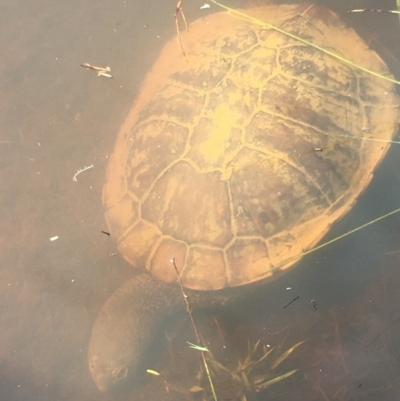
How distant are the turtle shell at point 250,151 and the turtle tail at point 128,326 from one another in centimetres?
24

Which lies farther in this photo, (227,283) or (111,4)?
(111,4)

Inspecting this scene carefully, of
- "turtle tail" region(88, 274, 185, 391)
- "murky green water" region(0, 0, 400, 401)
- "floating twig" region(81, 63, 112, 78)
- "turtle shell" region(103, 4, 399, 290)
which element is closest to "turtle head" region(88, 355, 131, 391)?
"turtle tail" region(88, 274, 185, 391)

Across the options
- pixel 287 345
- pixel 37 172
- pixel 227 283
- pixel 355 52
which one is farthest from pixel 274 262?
pixel 37 172

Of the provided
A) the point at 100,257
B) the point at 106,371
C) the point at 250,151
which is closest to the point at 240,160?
the point at 250,151

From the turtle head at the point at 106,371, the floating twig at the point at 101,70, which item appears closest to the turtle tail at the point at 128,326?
the turtle head at the point at 106,371

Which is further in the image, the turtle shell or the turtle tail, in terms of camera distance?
the turtle tail

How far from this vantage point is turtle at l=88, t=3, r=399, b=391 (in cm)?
204

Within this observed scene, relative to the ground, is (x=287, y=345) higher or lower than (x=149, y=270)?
lower

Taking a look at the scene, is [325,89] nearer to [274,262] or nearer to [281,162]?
[281,162]

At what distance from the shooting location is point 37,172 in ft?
9.12

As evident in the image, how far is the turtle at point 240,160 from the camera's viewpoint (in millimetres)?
2037

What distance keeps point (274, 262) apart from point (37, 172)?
5.25ft

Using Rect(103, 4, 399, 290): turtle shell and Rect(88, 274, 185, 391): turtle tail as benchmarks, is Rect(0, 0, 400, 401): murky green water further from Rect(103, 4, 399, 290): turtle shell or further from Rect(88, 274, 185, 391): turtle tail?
Rect(103, 4, 399, 290): turtle shell

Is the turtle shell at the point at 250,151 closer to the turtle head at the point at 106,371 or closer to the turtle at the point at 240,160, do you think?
the turtle at the point at 240,160
